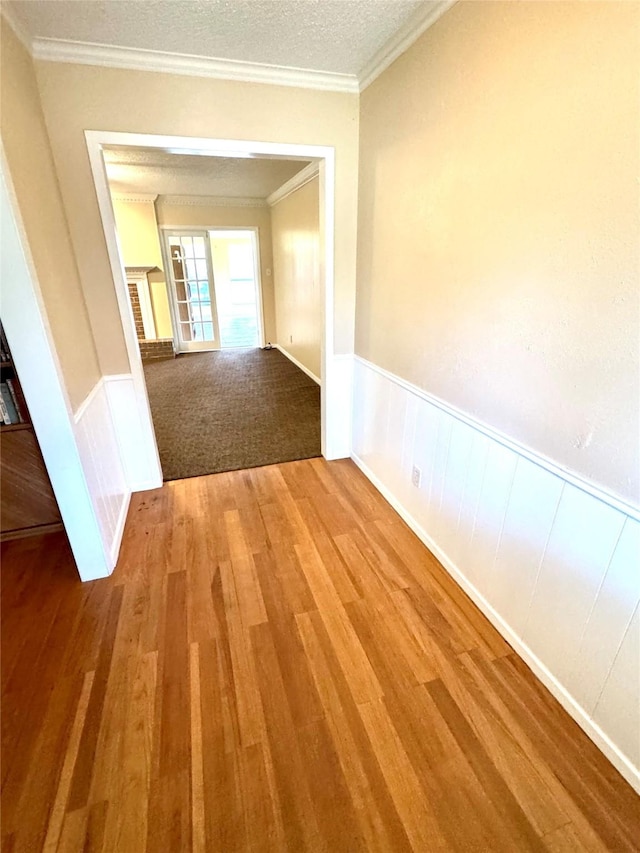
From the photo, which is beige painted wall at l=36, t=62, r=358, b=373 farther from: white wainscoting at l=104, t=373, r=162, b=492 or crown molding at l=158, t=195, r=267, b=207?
crown molding at l=158, t=195, r=267, b=207

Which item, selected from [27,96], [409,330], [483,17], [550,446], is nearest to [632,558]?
[550,446]

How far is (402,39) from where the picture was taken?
1785 mm

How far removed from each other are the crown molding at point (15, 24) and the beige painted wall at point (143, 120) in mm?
108

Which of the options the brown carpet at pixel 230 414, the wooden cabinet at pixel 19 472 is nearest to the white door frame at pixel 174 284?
the brown carpet at pixel 230 414

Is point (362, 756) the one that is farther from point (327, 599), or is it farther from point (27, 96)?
point (27, 96)

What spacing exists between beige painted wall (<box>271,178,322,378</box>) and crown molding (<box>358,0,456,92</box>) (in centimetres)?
213

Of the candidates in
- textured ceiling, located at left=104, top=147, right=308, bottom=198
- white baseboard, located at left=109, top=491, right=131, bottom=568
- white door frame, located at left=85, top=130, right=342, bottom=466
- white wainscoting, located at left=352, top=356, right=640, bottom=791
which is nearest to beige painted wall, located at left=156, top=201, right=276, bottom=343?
textured ceiling, located at left=104, top=147, right=308, bottom=198

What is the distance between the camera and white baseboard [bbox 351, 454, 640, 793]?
1158mm

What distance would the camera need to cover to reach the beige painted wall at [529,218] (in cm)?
101

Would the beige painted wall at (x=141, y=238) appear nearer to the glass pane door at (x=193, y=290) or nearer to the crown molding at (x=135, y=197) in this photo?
the crown molding at (x=135, y=197)

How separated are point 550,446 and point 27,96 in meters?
2.59

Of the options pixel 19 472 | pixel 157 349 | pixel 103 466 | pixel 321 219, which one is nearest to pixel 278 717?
pixel 103 466

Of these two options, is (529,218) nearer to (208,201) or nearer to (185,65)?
(185,65)

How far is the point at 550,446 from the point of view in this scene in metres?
1.29
